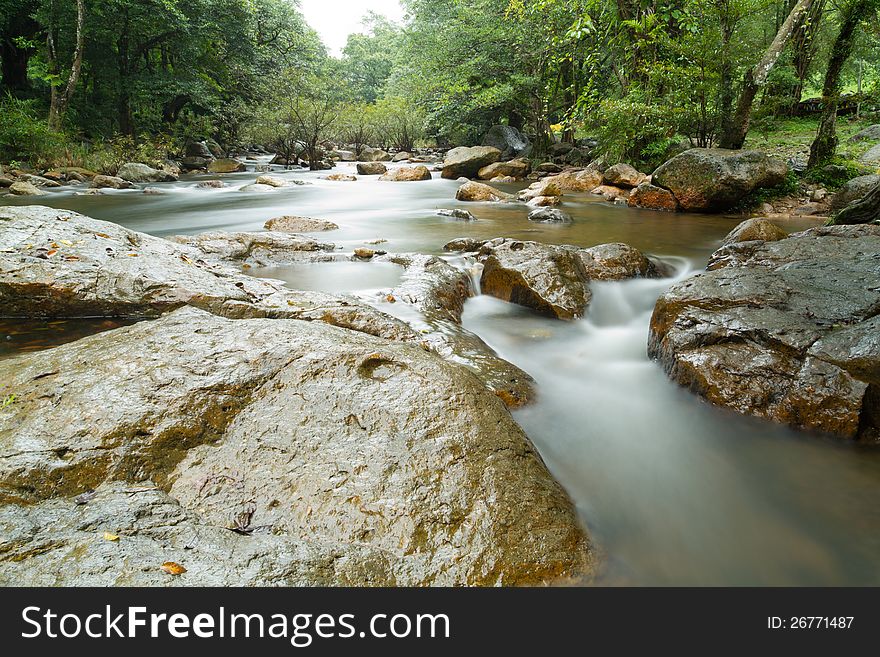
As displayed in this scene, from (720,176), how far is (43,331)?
12.4 metres

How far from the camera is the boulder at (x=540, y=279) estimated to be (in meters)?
5.23

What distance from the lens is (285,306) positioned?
391 cm

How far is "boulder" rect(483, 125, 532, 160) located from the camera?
25.3 m

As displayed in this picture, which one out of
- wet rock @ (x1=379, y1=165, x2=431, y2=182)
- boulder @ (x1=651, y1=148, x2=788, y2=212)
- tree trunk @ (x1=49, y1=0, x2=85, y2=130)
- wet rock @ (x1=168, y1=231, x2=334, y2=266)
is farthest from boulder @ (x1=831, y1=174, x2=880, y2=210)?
tree trunk @ (x1=49, y1=0, x2=85, y2=130)

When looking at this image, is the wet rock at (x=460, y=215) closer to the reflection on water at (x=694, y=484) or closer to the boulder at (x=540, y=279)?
the boulder at (x=540, y=279)

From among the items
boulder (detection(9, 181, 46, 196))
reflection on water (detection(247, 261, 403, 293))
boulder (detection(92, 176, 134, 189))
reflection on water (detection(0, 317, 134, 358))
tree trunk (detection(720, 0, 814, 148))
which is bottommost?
reflection on water (detection(0, 317, 134, 358))

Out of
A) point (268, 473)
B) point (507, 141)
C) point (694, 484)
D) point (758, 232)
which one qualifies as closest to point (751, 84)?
point (758, 232)

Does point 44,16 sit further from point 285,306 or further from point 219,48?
point 285,306

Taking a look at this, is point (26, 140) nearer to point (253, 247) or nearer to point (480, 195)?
point (253, 247)

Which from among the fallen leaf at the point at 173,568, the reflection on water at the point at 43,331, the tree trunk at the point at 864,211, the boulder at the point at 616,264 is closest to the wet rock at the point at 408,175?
the boulder at the point at 616,264

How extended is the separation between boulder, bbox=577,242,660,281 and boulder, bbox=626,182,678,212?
5908mm

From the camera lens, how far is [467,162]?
20469mm

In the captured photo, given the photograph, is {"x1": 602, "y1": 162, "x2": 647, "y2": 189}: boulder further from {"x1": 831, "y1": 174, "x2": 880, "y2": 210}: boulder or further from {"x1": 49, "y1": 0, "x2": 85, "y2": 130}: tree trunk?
{"x1": 49, "y1": 0, "x2": 85, "y2": 130}: tree trunk

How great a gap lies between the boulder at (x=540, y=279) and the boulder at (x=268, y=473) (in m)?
3.10
